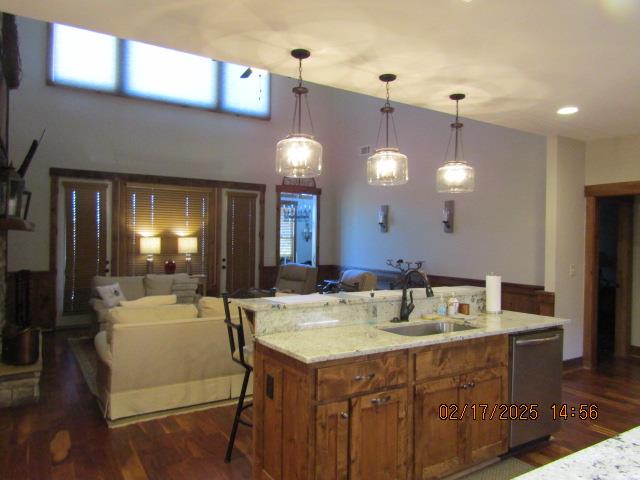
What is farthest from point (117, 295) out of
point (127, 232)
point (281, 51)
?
point (281, 51)

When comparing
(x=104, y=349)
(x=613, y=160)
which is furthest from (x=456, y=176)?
(x=104, y=349)

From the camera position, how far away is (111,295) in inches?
233

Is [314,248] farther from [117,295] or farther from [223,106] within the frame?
[117,295]

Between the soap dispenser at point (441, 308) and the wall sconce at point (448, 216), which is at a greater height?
the wall sconce at point (448, 216)

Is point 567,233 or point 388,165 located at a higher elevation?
point 388,165

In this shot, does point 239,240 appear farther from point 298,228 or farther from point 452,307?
point 452,307

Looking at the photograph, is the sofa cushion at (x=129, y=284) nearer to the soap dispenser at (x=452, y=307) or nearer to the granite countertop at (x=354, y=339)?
the granite countertop at (x=354, y=339)

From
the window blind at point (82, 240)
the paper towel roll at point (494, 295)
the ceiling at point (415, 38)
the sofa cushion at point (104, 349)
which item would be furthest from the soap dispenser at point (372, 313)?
the window blind at point (82, 240)

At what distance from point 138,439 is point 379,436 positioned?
187 cm

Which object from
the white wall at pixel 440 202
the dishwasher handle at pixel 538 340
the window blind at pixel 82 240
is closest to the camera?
the dishwasher handle at pixel 538 340

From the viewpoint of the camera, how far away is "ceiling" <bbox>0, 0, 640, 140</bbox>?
216 centimetres

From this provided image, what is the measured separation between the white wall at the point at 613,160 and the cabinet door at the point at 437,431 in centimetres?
348

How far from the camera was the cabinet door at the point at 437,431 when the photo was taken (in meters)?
2.46

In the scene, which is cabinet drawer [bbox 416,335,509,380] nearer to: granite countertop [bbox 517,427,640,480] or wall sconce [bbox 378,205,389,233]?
granite countertop [bbox 517,427,640,480]
